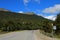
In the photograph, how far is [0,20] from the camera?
116688mm

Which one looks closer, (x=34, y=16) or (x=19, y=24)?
(x=19, y=24)

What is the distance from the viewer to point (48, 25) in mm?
74062

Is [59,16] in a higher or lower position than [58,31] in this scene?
higher

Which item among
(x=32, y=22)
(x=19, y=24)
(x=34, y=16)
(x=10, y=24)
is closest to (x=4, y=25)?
(x=10, y=24)

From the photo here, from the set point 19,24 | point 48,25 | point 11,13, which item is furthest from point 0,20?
point 48,25

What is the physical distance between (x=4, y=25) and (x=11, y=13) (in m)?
39.3

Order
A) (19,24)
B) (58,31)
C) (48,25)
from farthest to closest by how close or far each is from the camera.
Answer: (19,24) → (48,25) → (58,31)

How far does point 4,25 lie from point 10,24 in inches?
148

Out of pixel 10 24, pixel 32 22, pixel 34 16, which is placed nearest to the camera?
pixel 10 24

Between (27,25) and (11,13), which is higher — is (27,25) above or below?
below

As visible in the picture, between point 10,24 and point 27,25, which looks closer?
point 10,24

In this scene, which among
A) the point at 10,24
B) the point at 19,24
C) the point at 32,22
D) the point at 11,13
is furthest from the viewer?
the point at 32,22

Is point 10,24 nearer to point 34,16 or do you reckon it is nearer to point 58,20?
point 58,20

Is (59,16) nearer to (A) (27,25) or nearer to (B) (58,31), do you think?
(B) (58,31)
